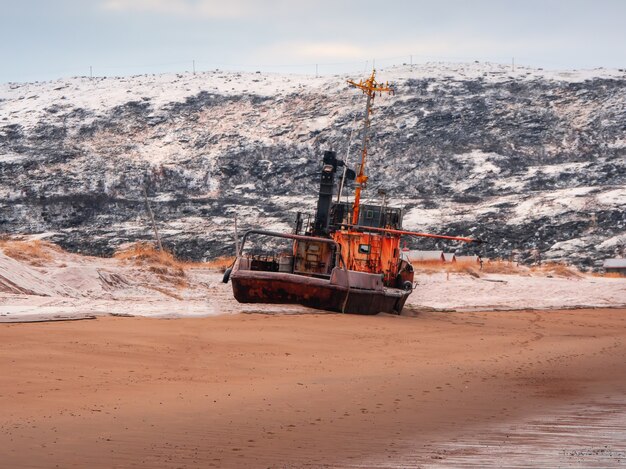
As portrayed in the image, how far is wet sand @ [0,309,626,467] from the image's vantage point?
6102 mm

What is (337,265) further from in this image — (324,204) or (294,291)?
(324,204)

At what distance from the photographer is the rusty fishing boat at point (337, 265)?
20.4 meters

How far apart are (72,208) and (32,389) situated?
151 feet

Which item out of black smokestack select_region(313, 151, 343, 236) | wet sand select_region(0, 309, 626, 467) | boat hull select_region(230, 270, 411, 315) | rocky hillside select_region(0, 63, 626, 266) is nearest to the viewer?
wet sand select_region(0, 309, 626, 467)

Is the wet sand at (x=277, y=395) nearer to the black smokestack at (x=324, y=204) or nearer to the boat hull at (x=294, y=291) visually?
the boat hull at (x=294, y=291)

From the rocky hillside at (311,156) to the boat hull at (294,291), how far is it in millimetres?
25051

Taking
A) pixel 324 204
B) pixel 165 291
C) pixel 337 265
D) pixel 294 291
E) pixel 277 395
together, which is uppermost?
pixel 277 395

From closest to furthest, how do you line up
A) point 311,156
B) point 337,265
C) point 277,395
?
point 277,395
point 337,265
point 311,156

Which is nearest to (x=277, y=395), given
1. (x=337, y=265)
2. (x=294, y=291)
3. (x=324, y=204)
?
(x=294, y=291)

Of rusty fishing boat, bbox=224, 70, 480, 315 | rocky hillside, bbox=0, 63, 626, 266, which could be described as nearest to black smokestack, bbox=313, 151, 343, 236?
rusty fishing boat, bbox=224, 70, 480, 315

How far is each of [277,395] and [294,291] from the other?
12.0m

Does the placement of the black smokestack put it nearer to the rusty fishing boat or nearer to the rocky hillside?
the rusty fishing boat

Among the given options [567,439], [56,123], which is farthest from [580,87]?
[567,439]

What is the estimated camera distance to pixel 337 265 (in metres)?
21.5
